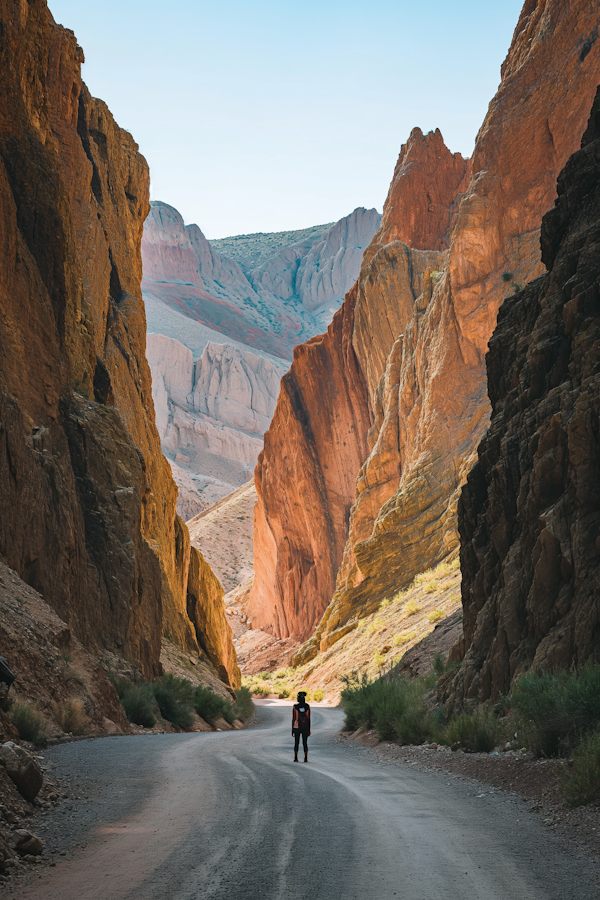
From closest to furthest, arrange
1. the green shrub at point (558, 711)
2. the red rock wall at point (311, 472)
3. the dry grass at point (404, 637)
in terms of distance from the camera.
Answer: the green shrub at point (558, 711), the dry grass at point (404, 637), the red rock wall at point (311, 472)

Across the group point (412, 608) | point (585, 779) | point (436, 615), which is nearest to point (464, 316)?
point (412, 608)

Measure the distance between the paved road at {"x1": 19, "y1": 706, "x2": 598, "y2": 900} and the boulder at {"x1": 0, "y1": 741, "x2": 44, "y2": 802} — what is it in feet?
1.28

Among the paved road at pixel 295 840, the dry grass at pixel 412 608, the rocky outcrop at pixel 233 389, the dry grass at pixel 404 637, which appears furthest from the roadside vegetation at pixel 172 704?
the rocky outcrop at pixel 233 389

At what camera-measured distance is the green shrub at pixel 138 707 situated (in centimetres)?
1770

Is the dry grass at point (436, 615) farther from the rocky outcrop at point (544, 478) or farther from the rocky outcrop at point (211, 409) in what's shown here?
the rocky outcrop at point (211, 409)

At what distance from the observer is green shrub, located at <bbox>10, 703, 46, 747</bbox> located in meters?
9.92

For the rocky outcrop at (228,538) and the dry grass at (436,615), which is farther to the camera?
the rocky outcrop at (228,538)

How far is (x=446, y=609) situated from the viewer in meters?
31.2

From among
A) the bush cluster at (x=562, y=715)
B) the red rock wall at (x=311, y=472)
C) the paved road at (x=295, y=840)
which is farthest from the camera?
the red rock wall at (x=311, y=472)

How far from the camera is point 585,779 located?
21.8ft

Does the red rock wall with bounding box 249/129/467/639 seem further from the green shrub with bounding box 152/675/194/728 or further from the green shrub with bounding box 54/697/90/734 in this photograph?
the green shrub with bounding box 54/697/90/734

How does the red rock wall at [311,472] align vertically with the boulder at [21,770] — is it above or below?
above

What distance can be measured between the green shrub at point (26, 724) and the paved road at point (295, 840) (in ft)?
1.84

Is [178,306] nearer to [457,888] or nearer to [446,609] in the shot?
[446,609]
